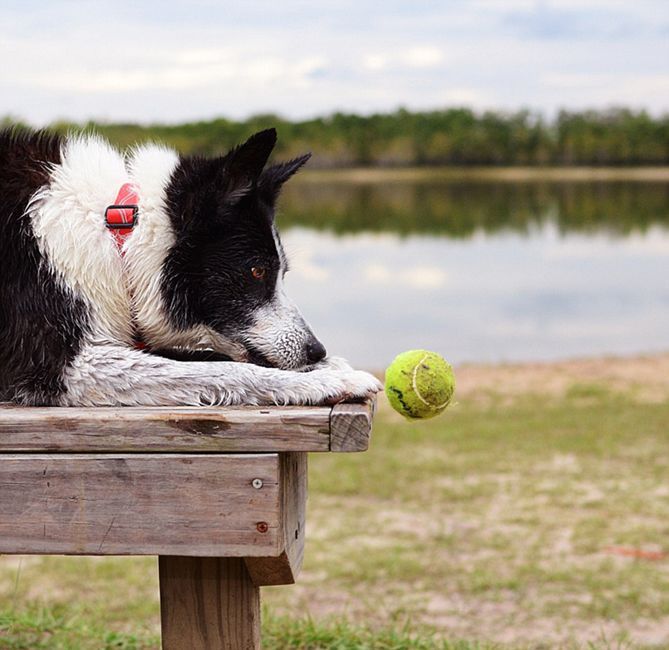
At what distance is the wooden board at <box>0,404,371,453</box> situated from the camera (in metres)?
2.59

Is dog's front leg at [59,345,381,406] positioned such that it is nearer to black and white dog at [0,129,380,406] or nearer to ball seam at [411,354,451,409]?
black and white dog at [0,129,380,406]

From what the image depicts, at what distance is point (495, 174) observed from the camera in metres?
63.6

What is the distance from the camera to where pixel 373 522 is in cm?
733

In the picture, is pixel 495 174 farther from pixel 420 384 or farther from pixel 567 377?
pixel 420 384

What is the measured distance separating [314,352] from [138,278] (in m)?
0.64

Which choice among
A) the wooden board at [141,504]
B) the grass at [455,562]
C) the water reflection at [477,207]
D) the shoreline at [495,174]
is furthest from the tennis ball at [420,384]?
the shoreline at [495,174]

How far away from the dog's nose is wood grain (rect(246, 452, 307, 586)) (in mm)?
332

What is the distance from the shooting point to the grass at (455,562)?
4605mm

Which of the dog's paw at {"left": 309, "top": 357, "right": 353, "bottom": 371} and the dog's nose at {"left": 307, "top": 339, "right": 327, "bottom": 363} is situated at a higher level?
the dog's nose at {"left": 307, "top": 339, "right": 327, "bottom": 363}

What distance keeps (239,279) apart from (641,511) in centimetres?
522

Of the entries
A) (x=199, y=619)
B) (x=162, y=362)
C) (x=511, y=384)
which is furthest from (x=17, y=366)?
(x=511, y=384)

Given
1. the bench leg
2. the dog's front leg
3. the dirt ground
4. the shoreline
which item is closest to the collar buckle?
the dog's front leg

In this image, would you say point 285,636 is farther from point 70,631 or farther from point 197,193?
point 197,193

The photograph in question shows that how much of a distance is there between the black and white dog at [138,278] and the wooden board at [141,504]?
1.33 feet
